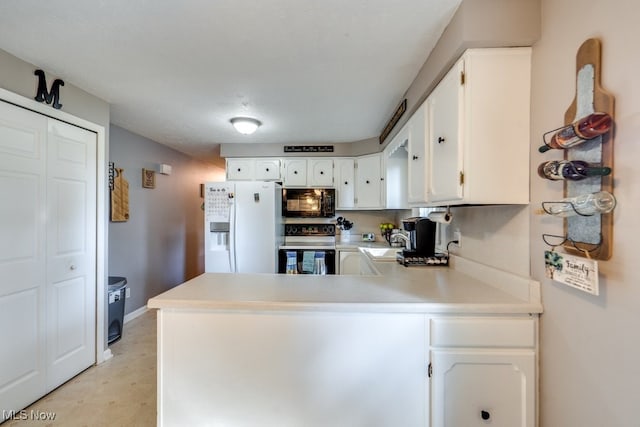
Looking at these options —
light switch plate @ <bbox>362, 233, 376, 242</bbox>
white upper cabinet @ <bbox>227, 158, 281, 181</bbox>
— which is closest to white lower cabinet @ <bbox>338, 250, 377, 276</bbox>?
light switch plate @ <bbox>362, 233, 376, 242</bbox>

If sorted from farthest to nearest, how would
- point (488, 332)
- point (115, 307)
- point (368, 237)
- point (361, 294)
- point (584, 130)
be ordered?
point (368, 237) → point (115, 307) → point (361, 294) → point (488, 332) → point (584, 130)

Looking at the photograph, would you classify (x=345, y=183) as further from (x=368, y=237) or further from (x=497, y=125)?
(x=497, y=125)

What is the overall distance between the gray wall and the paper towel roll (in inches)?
130

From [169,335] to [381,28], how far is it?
6.09 ft

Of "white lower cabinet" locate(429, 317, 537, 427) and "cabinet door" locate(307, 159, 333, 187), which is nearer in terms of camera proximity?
"white lower cabinet" locate(429, 317, 537, 427)

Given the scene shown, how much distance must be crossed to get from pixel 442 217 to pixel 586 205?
89cm

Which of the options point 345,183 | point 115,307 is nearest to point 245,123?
point 345,183

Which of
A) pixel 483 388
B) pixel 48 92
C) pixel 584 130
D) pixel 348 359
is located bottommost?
pixel 483 388

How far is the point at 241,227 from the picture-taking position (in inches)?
123

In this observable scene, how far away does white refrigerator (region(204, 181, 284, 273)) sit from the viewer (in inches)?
123

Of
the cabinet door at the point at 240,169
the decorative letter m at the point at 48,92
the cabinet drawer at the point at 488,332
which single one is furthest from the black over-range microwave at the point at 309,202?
the cabinet drawer at the point at 488,332

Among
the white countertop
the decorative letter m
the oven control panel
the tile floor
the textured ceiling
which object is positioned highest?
the textured ceiling

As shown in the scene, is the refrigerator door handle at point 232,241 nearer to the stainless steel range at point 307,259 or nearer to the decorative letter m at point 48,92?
the stainless steel range at point 307,259

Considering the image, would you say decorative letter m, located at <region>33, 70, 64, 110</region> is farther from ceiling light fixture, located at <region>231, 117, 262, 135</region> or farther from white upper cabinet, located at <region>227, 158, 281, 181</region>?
white upper cabinet, located at <region>227, 158, 281, 181</region>
